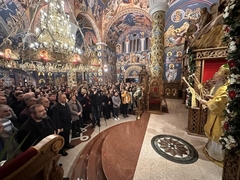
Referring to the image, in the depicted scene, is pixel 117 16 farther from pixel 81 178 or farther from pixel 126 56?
pixel 81 178

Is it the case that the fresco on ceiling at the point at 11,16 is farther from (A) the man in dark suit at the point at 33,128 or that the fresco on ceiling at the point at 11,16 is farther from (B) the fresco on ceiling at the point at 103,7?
(A) the man in dark suit at the point at 33,128

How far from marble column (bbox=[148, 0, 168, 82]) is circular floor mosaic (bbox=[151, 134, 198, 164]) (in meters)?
3.67

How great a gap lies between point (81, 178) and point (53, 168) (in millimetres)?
1797

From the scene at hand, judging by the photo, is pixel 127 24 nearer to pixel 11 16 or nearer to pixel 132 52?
pixel 132 52

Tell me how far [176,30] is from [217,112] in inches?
435

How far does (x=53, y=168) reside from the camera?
1.05 metres

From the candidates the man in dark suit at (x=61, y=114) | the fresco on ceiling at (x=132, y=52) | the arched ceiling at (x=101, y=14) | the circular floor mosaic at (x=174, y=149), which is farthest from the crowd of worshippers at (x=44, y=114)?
the fresco on ceiling at (x=132, y=52)

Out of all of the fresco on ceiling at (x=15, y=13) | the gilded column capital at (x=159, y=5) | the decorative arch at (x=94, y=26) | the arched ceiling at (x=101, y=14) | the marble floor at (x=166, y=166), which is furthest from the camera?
the decorative arch at (x=94, y=26)

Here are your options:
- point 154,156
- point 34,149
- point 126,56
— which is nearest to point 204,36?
point 154,156

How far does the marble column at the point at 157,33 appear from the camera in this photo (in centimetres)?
555

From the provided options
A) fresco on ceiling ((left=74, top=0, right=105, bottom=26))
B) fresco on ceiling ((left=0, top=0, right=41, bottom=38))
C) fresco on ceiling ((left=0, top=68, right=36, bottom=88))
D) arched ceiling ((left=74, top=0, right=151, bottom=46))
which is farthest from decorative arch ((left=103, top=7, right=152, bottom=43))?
fresco on ceiling ((left=0, top=68, right=36, bottom=88))

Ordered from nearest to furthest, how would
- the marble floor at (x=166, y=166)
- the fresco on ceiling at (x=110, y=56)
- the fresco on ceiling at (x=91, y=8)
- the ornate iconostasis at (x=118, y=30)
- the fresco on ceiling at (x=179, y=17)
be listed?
the marble floor at (x=166, y=166)
the ornate iconostasis at (x=118, y=30)
the fresco on ceiling at (x=179, y=17)
the fresco on ceiling at (x=91, y=8)
the fresco on ceiling at (x=110, y=56)

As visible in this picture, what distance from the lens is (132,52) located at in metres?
16.2

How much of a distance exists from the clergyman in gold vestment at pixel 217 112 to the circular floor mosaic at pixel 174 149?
40 centimetres
